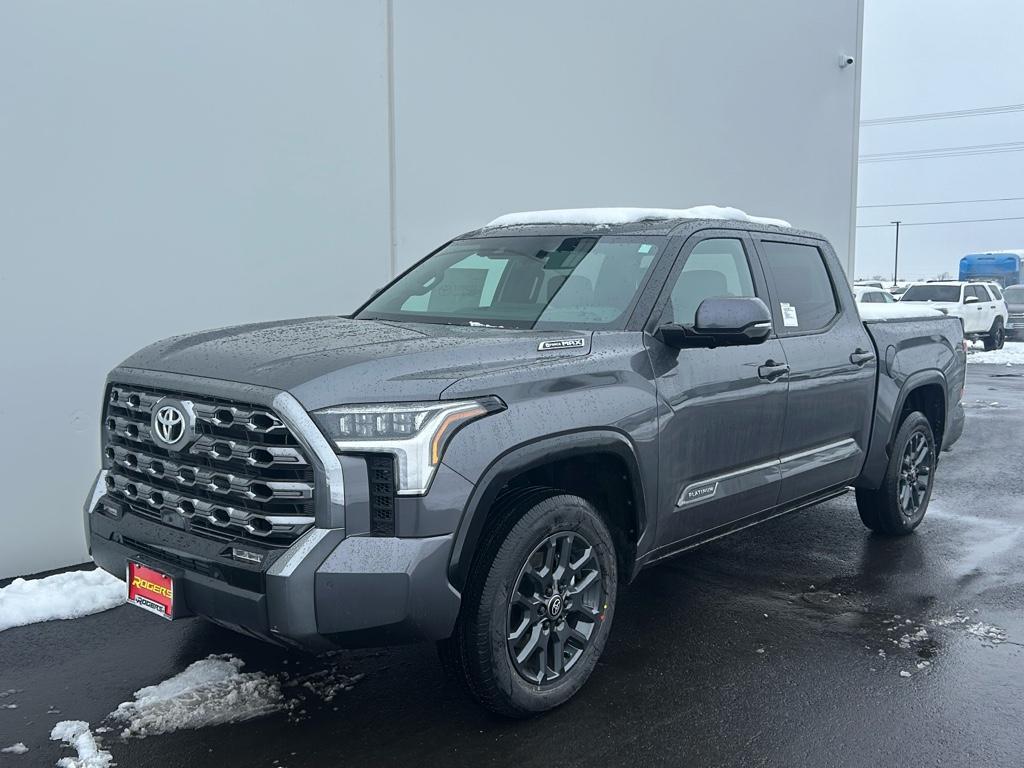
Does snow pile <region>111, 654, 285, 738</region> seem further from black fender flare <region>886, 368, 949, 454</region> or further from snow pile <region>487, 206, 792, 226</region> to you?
black fender flare <region>886, 368, 949, 454</region>

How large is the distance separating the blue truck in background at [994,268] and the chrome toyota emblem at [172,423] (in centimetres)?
4969

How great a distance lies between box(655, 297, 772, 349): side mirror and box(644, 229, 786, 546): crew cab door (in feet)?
0.34

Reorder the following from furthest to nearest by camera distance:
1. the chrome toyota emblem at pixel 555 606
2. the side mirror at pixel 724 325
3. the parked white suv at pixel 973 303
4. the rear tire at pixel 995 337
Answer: the rear tire at pixel 995 337, the parked white suv at pixel 973 303, the side mirror at pixel 724 325, the chrome toyota emblem at pixel 555 606

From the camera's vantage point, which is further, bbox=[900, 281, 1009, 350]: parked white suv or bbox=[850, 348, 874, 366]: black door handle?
bbox=[900, 281, 1009, 350]: parked white suv

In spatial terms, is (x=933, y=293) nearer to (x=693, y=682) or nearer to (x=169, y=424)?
(x=693, y=682)

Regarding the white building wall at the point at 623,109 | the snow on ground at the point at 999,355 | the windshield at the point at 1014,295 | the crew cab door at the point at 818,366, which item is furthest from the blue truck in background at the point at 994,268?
the crew cab door at the point at 818,366

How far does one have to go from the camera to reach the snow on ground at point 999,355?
68.5 feet

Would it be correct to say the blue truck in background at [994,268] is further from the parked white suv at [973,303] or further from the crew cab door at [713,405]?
the crew cab door at [713,405]

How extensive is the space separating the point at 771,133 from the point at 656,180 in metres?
2.56

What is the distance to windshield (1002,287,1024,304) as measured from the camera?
28206mm

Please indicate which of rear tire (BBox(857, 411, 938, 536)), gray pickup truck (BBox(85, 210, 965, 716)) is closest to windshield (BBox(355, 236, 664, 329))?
gray pickup truck (BBox(85, 210, 965, 716))

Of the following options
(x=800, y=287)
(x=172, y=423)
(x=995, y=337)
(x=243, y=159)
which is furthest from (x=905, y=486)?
(x=995, y=337)

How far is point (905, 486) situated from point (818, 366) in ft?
5.37

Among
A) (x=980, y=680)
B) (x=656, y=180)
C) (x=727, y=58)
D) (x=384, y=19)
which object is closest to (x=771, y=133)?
(x=727, y=58)
